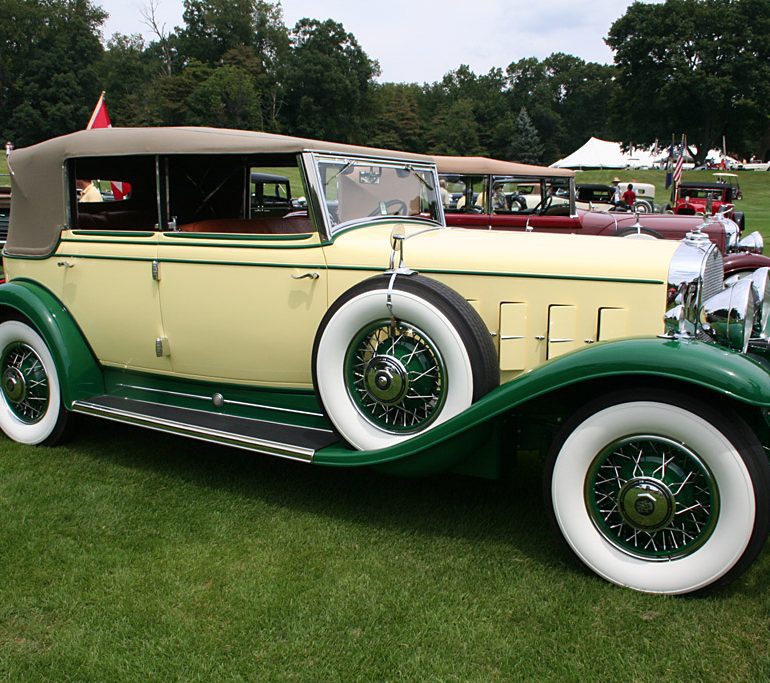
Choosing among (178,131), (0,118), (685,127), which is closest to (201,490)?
(178,131)

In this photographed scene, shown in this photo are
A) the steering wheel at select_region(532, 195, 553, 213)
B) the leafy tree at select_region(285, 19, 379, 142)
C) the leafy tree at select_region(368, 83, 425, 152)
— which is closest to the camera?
the steering wheel at select_region(532, 195, 553, 213)

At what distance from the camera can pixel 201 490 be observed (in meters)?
3.81

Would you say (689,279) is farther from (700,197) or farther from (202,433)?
(700,197)

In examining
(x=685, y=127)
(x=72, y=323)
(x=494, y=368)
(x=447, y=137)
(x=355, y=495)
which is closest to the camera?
(x=494, y=368)

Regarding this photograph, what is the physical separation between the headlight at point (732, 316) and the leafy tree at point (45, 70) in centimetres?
6490

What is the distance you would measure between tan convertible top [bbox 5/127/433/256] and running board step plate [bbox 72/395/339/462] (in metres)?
1.13

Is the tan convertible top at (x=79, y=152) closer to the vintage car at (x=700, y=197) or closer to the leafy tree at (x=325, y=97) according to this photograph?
the vintage car at (x=700, y=197)

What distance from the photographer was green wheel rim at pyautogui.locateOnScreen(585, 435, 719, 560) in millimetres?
2561

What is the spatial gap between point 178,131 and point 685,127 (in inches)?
2485

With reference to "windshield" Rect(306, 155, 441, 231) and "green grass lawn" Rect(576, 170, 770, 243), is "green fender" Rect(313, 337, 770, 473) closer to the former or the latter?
"windshield" Rect(306, 155, 441, 231)

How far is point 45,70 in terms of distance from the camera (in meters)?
62.3

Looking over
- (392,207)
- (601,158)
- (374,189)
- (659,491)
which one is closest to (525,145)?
(601,158)

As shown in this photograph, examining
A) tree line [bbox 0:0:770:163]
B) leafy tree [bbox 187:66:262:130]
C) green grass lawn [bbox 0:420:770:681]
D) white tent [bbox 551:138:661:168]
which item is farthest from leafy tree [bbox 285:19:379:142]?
green grass lawn [bbox 0:420:770:681]

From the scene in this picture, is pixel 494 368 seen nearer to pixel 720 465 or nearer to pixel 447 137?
pixel 720 465
